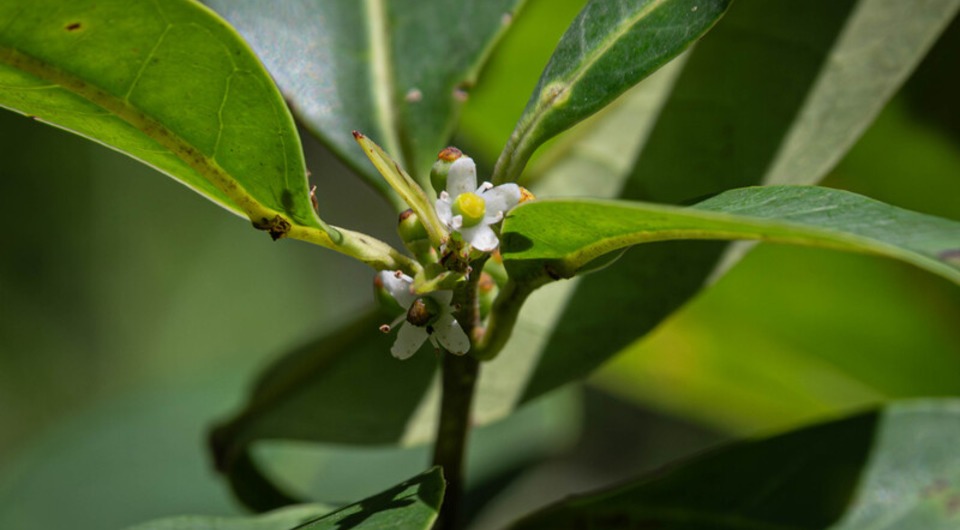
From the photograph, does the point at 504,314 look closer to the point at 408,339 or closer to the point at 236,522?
the point at 408,339

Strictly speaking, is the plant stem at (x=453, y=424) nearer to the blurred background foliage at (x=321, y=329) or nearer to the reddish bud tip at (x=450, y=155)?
the reddish bud tip at (x=450, y=155)

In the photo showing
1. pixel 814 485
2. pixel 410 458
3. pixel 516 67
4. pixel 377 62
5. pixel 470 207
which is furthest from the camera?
pixel 410 458

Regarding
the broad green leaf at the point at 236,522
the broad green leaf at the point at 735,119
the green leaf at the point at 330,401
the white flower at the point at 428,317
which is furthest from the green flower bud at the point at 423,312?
the green leaf at the point at 330,401

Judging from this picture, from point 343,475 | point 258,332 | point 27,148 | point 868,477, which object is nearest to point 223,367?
point 343,475

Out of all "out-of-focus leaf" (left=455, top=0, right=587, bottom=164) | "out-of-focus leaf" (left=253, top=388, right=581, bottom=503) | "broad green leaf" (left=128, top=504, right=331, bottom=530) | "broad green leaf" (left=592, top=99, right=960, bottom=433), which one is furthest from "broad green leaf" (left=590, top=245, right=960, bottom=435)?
"broad green leaf" (left=128, top=504, right=331, bottom=530)

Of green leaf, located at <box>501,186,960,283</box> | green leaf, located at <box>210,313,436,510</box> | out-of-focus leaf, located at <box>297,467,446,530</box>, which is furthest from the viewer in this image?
green leaf, located at <box>210,313,436,510</box>

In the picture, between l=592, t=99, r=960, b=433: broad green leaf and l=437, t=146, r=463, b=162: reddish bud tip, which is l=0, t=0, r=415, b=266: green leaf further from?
l=592, t=99, r=960, b=433: broad green leaf

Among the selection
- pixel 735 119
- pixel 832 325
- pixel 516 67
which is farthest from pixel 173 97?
pixel 832 325
